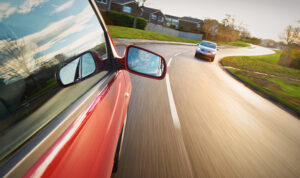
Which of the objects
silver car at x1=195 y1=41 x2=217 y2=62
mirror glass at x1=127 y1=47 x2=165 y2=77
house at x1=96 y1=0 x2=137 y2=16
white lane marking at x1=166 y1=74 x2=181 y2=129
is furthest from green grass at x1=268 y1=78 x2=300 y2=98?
house at x1=96 y1=0 x2=137 y2=16

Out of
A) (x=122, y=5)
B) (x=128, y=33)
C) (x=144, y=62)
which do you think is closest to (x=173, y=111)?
(x=144, y=62)

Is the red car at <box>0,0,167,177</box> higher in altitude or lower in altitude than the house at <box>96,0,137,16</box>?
lower

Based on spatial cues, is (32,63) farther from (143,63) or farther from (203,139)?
(203,139)

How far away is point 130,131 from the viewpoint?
3150 mm

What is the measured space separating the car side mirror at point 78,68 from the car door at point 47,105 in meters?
0.04

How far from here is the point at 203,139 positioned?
11.0ft

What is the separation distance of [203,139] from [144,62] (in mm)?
2056

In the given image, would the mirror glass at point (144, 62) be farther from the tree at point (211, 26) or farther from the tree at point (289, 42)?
the tree at point (211, 26)

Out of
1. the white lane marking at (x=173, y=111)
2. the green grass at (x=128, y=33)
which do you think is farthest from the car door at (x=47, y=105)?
the green grass at (x=128, y=33)

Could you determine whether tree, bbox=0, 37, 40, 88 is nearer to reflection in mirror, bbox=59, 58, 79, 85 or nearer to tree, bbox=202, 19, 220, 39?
reflection in mirror, bbox=59, 58, 79, 85

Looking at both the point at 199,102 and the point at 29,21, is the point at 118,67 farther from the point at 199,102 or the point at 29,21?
the point at 199,102

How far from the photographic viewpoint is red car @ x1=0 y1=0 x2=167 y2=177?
69cm

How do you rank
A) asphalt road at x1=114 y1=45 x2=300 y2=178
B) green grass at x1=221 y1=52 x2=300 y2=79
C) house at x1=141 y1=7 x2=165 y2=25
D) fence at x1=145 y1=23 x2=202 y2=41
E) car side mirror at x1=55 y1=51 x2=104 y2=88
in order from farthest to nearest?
house at x1=141 y1=7 x2=165 y2=25
fence at x1=145 y1=23 x2=202 y2=41
green grass at x1=221 y1=52 x2=300 y2=79
asphalt road at x1=114 y1=45 x2=300 y2=178
car side mirror at x1=55 y1=51 x2=104 y2=88

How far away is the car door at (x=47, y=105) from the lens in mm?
680
